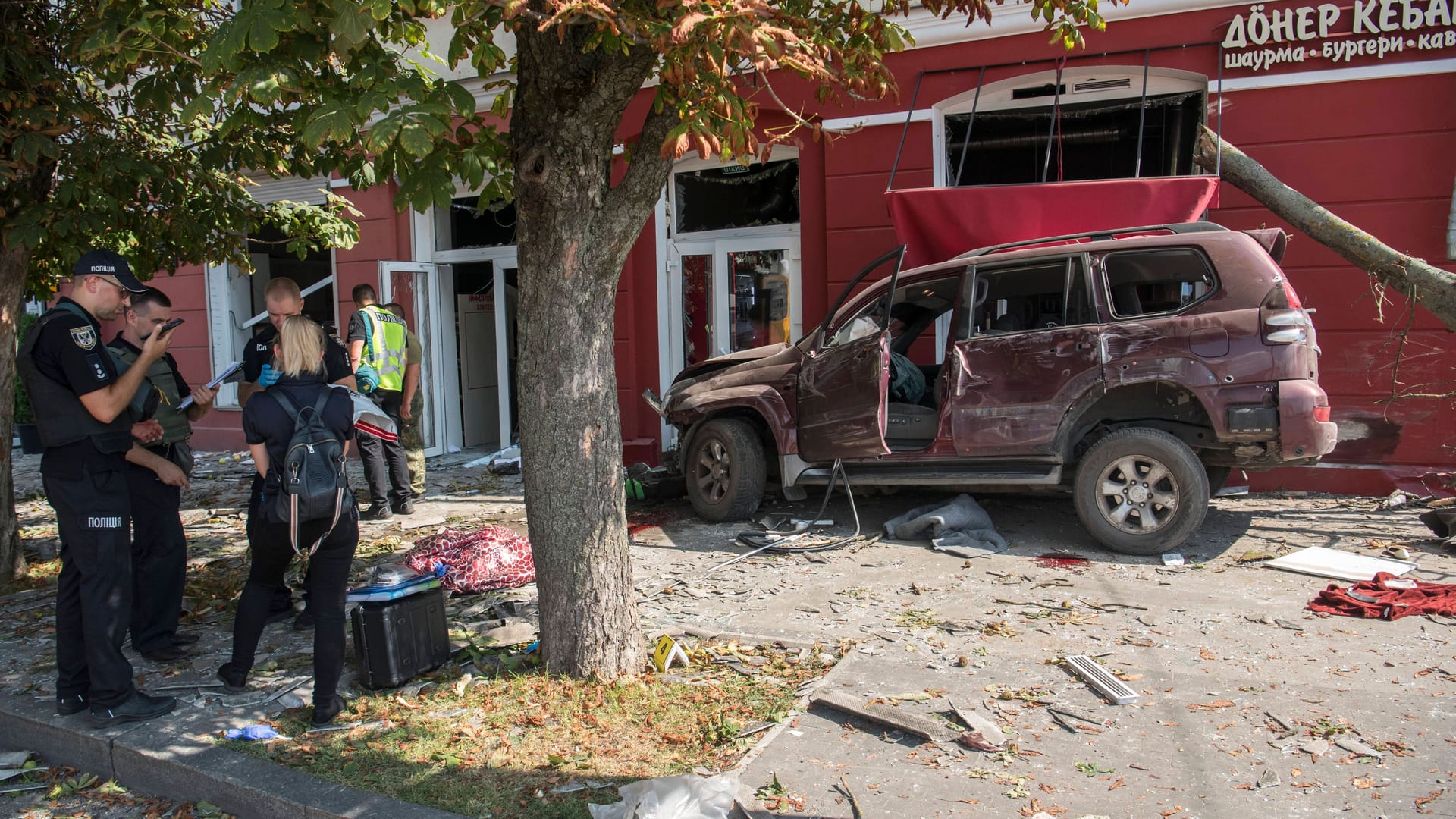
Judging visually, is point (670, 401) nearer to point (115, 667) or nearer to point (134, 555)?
point (134, 555)

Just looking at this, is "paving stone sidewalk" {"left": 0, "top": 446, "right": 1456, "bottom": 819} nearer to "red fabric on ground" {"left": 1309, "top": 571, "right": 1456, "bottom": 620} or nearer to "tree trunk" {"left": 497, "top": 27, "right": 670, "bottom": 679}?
"red fabric on ground" {"left": 1309, "top": 571, "right": 1456, "bottom": 620}

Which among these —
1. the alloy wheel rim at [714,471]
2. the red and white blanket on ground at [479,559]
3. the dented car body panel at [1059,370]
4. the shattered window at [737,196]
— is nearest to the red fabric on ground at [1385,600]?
the dented car body panel at [1059,370]

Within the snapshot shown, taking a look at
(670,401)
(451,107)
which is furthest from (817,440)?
(451,107)

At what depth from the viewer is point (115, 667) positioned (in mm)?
4332

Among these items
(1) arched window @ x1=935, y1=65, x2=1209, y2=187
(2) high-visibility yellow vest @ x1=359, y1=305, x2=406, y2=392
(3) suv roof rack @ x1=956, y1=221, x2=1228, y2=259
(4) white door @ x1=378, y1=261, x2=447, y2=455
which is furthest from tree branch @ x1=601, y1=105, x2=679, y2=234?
(4) white door @ x1=378, y1=261, x2=447, y2=455

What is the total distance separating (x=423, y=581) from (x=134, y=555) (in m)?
1.69

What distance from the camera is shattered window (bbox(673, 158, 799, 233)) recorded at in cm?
1040

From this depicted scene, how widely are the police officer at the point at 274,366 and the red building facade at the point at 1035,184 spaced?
11.6 feet

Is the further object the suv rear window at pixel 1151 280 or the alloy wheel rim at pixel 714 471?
the alloy wheel rim at pixel 714 471

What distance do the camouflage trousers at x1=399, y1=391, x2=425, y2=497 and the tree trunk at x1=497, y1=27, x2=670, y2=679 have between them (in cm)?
473

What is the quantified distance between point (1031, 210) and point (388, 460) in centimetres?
574

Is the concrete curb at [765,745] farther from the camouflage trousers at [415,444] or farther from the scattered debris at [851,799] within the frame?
the camouflage trousers at [415,444]

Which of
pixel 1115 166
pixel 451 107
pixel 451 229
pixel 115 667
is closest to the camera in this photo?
pixel 451 107

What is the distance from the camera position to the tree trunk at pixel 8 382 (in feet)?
21.5
